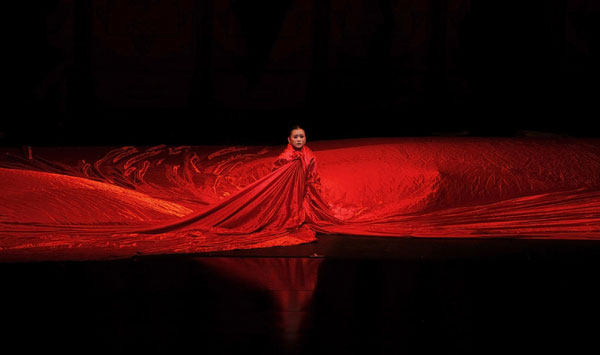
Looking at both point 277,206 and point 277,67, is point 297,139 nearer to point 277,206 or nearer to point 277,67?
point 277,206

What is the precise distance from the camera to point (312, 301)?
2.62 metres

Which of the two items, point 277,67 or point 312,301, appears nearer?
point 312,301

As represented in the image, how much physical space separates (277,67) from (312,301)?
4.76 metres

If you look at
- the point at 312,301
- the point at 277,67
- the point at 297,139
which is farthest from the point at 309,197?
the point at 277,67

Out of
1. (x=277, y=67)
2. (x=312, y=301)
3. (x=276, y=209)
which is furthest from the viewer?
(x=277, y=67)

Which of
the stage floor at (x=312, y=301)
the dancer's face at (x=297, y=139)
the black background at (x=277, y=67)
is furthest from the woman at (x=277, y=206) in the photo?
the black background at (x=277, y=67)

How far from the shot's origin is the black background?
6910 mm

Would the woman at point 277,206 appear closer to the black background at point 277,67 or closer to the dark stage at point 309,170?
the dark stage at point 309,170

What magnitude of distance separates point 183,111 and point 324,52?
4.81ft

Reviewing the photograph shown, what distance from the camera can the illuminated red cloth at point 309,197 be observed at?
12.7 feet

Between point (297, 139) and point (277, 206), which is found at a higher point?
point (297, 139)

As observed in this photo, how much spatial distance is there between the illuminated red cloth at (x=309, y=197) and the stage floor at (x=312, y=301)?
1.33 ft

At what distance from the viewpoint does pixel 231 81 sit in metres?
7.12

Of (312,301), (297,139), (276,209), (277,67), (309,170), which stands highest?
(277,67)
